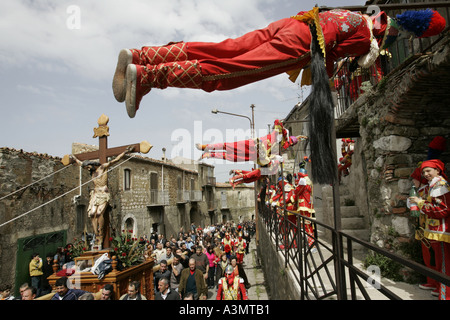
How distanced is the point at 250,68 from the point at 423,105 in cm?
342

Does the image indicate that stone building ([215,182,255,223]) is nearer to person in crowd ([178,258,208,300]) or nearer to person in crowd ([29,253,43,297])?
person in crowd ([29,253,43,297])

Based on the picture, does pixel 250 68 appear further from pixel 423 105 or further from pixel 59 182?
pixel 59 182

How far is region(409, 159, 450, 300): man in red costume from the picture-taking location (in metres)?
3.30

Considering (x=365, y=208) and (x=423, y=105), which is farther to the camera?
(x=365, y=208)

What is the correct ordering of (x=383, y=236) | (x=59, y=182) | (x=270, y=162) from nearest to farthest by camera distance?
(x=383, y=236) < (x=270, y=162) < (x=59, y=182)

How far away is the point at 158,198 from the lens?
21.2m

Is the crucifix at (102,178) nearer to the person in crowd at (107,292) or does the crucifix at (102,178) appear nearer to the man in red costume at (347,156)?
the person in crowd at (107,292)

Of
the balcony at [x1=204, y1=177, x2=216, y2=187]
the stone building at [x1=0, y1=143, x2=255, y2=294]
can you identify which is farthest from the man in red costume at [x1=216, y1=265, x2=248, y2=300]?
the balcony at [x1=204, y1=177, x2=216, y2=187]

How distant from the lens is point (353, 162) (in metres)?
8.38

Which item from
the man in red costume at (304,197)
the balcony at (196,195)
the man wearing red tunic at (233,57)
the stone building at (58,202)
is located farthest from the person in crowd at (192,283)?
the balcony at (196,195)

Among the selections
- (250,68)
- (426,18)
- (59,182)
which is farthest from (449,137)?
(59,182)

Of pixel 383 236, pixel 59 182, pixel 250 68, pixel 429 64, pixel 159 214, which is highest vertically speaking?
pixel 429 64

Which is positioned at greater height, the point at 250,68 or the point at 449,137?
the point at 250,68
